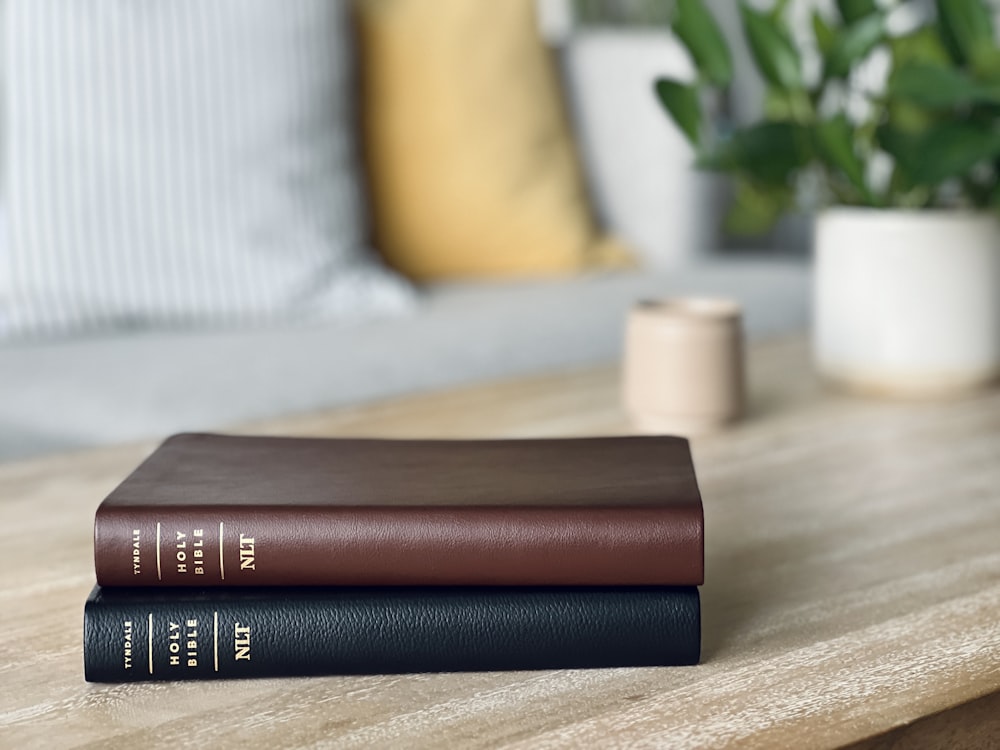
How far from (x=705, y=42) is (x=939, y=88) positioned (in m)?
0.19

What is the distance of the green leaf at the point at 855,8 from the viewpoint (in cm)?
103

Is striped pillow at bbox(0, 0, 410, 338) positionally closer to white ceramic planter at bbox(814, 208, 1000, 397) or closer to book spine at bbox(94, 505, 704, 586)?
white ceramic planter at bbox(814, 208, 1000, 397)

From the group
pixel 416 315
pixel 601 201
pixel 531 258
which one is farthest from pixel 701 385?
pixel 601 201

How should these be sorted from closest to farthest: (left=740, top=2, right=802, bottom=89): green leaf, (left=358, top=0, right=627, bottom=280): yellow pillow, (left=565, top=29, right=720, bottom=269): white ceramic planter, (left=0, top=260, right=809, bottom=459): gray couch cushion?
(left=740, top=2, right=802, bottom=89): green leaf < (left=0, top=260, right=809, bottom=459): gray couch cushion < (left=358, top=0, right=627, bottom=280): yellow pillow < (left=565, top=29, right=720, bottom=269): white ceramic planter

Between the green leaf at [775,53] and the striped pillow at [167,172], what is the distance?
680 mm

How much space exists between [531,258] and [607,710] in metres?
1.37

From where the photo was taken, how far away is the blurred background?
106 cm

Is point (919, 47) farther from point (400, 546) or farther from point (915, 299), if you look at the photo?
point (400, 546)

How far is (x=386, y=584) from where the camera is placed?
54 cm

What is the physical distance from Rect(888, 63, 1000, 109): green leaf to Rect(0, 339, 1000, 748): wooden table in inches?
10.6

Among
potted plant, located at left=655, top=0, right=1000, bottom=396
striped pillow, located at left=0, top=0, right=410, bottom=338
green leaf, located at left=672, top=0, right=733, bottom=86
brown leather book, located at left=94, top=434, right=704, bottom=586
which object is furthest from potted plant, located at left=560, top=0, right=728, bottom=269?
brown leather book, located at left=94, top=434, right=704, bottom=586

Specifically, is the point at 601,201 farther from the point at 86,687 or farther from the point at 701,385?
the point at 86,687

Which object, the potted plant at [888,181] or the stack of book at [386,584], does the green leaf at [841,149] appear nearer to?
the potted plant at [888,181]

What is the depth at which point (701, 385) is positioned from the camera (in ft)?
3.15
